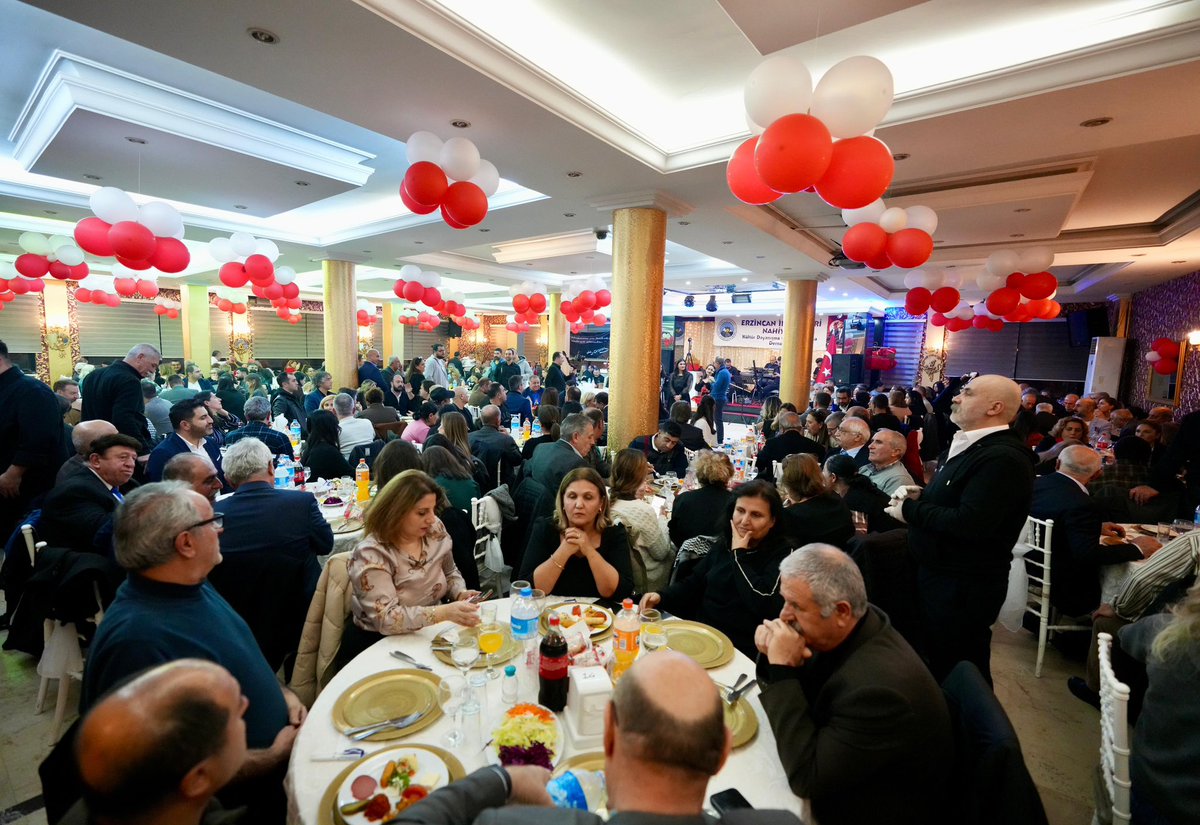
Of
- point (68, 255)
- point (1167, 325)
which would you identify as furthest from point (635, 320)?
point (1167, 325)

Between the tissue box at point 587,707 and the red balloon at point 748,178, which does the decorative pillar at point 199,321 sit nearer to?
the red balloon at point 748,178

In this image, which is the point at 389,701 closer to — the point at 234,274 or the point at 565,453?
the point at 565,453

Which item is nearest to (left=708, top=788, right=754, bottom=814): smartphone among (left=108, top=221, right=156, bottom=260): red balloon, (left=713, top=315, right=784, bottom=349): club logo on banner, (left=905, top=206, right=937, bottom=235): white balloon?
(left=905, top=206, right=937, bottom=235): white balloon

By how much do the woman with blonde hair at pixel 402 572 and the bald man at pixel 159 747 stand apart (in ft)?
3.65

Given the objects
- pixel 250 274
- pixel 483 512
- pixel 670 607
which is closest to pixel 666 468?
pixel 483 512

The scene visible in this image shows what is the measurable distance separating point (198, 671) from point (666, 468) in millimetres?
4375

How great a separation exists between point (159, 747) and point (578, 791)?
2.83ft

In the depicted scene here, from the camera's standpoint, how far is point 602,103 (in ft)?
12.2

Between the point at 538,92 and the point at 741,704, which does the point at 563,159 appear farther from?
the point at 741,704

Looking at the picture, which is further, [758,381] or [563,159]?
[758,381]

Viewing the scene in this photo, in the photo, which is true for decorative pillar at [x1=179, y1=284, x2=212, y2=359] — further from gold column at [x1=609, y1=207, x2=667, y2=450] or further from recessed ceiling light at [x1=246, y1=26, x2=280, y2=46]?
recessed ceiling light at [x1=246, y1=26, x2=280, y2=46]

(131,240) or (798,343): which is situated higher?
(131,240)

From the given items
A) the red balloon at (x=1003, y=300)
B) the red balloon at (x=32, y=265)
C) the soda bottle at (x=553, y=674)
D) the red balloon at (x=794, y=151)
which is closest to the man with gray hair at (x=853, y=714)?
the soda bottle at (x=553, y=674)

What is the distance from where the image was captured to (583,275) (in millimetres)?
11969
